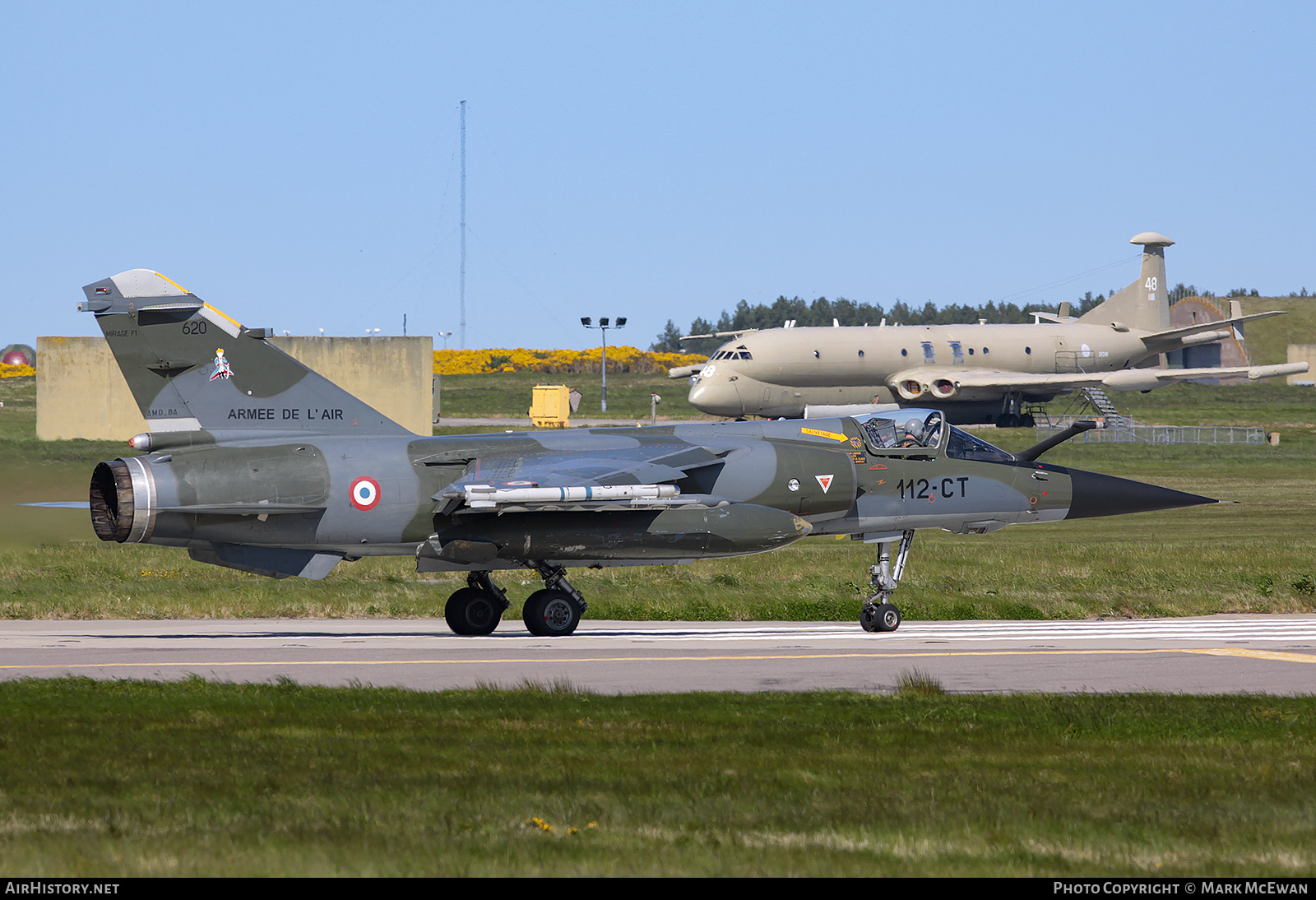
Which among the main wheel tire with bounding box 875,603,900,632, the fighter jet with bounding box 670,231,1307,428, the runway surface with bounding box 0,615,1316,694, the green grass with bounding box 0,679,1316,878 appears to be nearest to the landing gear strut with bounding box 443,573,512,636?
the runway surface with bounding box 0,615,1316,694

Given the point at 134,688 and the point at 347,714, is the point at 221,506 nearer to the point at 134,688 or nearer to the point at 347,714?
the point at 134,688

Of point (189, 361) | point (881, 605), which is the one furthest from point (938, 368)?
point (189, 361)

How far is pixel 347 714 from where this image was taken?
35.7 feet

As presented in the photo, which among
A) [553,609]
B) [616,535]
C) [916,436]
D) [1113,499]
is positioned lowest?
[553,609]

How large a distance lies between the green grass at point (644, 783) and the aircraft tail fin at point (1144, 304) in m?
62.4

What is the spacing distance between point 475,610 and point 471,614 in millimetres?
69

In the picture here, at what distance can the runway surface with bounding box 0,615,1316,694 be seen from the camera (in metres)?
13.4

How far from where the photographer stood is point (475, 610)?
60.9 ft

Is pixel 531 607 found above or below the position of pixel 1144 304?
below

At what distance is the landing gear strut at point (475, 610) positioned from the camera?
60.8ft

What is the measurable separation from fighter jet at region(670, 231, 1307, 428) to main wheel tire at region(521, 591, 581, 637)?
3926 cm

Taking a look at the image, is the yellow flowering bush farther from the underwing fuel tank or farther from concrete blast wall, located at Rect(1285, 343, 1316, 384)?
the underwing fuel tank

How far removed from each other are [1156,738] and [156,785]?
6909 millimetres

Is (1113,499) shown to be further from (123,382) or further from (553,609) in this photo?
(123,382)
